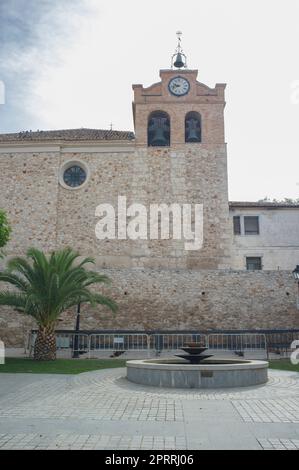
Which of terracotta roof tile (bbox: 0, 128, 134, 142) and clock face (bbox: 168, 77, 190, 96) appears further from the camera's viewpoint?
clock face (bbox: 168, 77, 190, 96)

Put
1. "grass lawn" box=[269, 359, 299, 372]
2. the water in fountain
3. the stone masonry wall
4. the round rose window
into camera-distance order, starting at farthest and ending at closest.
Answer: the round rose window, the stone masonry wall, "grass lawn" box=[269, 359, 299, 372], the water in fountain

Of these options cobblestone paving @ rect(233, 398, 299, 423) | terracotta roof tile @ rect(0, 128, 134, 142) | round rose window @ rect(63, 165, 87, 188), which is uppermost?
terracotta roof tile @ rect(0, 128, 134, 142)

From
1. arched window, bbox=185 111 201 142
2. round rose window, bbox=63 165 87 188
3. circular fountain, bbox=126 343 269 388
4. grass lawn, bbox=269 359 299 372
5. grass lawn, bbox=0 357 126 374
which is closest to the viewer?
circular fountain, bbox=126 343 269 388

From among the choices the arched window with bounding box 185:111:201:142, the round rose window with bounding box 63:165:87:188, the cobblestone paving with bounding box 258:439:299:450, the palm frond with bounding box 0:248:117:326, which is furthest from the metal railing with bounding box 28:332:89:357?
the arched window with bounding box 185:111:201:142

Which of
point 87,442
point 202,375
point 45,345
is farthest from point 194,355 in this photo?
point 45,345

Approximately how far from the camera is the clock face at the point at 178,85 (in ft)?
86.7

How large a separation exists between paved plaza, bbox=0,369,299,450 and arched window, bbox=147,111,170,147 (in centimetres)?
1826

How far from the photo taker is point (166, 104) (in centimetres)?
2619

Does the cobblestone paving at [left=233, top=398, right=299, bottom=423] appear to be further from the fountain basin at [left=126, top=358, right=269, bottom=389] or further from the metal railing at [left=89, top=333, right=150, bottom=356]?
the metal railing at [left=89, top=333, right=150, bottom=356]

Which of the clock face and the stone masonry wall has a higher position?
the clock face

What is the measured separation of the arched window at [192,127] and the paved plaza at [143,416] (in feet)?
60.5

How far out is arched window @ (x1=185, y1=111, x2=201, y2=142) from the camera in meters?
25.7
